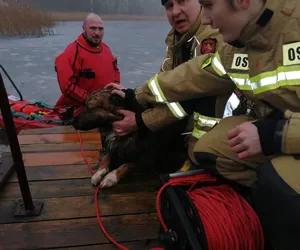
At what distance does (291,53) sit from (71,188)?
195 cm

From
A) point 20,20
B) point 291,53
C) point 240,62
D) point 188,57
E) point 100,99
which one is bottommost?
point 20,20

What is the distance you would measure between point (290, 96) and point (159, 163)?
1.71 meters

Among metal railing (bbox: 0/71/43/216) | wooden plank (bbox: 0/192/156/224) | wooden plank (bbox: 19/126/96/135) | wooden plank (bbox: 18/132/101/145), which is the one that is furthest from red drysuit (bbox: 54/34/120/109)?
metal railing (bbox: 0/71/43/216)

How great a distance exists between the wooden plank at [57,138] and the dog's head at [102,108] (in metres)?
0.88

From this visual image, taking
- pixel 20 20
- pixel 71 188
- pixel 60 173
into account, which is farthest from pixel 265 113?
pixel 20 20

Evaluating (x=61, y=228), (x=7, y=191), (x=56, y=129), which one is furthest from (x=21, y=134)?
(x=61, y=228)

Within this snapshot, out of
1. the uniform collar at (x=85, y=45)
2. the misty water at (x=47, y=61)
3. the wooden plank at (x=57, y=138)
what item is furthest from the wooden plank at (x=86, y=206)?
the misty water at (x=47, y=61)

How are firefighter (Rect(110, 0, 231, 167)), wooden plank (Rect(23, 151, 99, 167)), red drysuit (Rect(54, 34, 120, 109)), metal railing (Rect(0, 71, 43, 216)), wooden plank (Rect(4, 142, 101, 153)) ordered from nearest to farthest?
metal railing (Rect(0, 71, 43, 216)) → firefighter (Rect(110, 0, 231, 167)) → wooden plank (Rect(23, 151, 99, 167)) → wooden plank (Rect(4, 142, 101, 153)) → red drysuit (Rect(54, 34, 120, 109))

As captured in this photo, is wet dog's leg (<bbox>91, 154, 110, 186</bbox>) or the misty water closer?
wet dog's leg (<bbox>91, 154, 110, 186</bbox>)

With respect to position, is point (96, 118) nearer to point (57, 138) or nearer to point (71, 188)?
point (71, 188)

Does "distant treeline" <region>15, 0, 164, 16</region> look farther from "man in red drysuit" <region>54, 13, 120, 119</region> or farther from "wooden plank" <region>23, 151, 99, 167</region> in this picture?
"wooden plank" <region>23, 151, 99, 167</region>

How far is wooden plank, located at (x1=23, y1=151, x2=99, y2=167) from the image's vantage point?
10.5 feet

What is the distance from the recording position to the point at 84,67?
525cm

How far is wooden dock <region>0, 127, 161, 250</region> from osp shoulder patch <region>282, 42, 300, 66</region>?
4.32 ft
